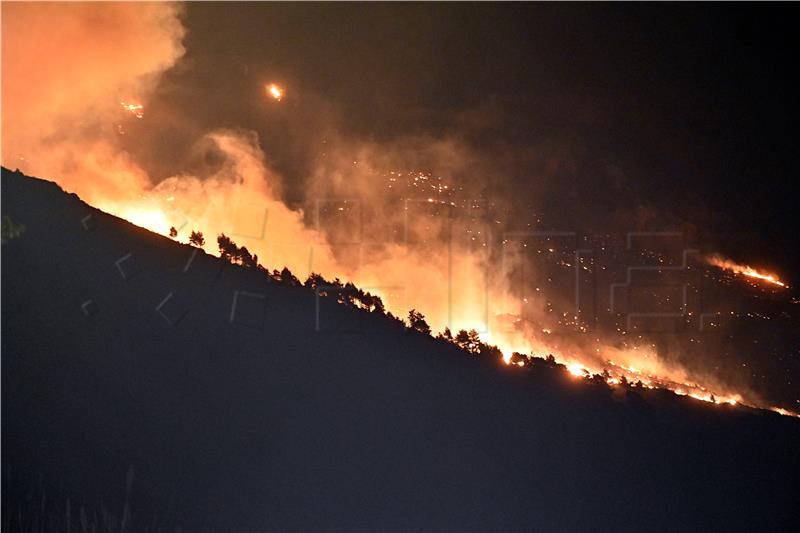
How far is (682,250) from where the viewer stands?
18297 mm

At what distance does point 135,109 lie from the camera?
17891mm

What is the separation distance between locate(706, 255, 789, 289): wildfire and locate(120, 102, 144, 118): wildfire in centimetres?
1601

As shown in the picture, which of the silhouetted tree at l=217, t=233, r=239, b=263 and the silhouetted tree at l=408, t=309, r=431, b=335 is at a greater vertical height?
the silhouetted tree at l=217, t=233, r=239, b=263

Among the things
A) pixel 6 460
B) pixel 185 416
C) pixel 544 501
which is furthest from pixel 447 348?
pixel 6 460

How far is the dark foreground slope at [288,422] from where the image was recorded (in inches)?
320

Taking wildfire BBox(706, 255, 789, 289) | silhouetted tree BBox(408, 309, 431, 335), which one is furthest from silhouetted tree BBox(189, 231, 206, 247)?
wildfire BBox(706, 255, 789, 289)

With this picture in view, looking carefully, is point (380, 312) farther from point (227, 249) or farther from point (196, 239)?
point (196, 239)

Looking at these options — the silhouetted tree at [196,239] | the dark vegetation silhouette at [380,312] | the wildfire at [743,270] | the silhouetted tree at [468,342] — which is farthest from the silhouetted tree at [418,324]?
the wildfire at [743,270]

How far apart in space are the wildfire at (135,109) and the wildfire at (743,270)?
1601cm

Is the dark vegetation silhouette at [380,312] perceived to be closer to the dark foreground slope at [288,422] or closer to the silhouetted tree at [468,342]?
the silhouetted tree at [468,342]

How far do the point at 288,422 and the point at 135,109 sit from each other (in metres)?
12.2

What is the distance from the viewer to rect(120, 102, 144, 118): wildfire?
1757cm

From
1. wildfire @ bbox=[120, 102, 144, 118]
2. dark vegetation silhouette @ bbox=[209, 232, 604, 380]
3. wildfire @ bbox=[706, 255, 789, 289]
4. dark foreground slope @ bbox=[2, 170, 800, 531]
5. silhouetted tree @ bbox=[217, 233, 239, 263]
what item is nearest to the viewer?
dark foreground slope @ bbox=[2, 170, 800, 531]

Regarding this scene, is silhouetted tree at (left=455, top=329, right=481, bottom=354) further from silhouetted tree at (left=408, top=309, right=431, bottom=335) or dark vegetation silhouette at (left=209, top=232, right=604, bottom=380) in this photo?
silhouetted tree at (left=408, top=309, right=431, bottom=335)
